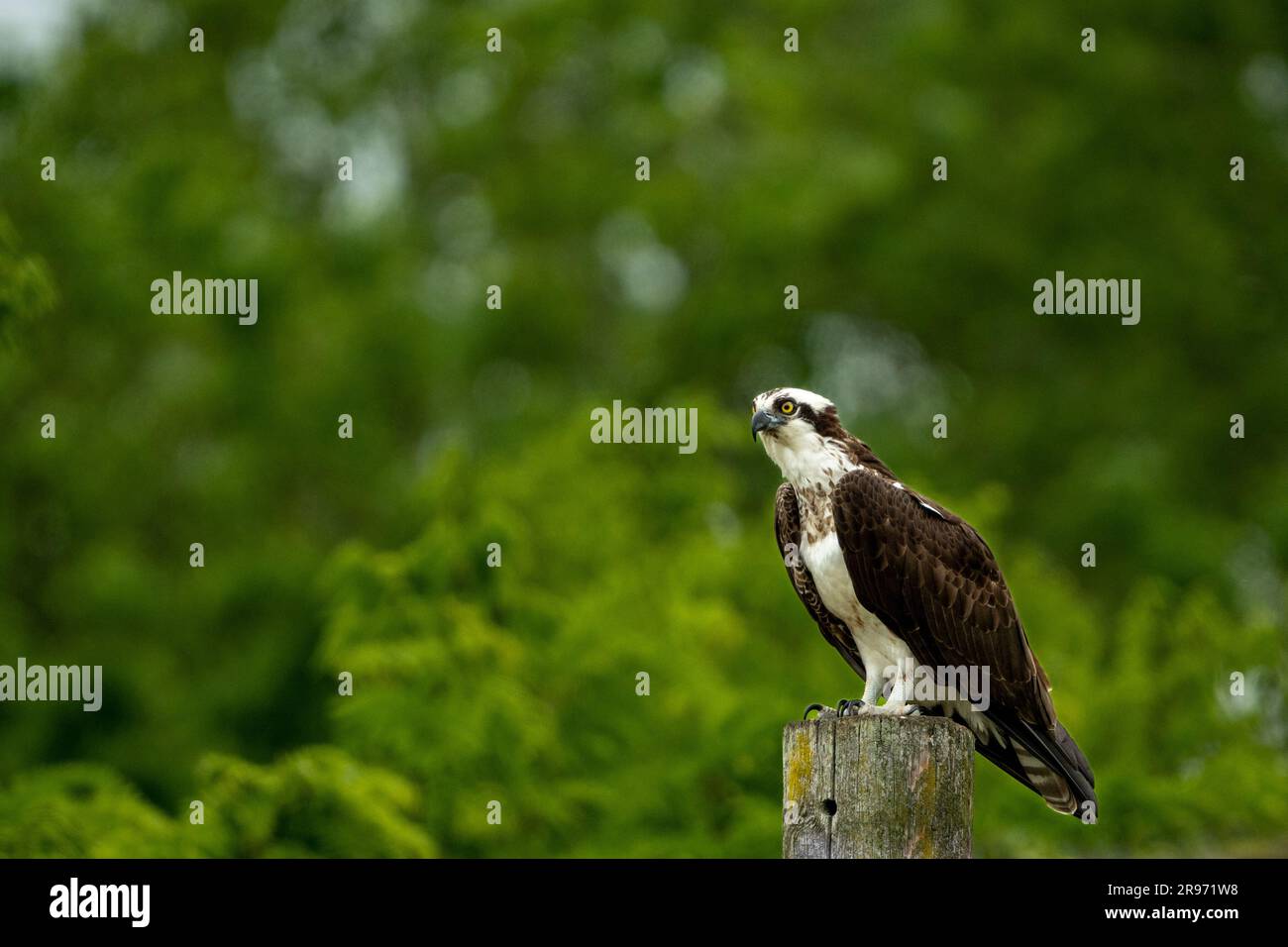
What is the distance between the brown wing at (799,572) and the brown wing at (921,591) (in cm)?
41

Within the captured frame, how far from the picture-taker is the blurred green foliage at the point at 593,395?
47.0 feet

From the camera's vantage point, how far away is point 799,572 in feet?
31.6

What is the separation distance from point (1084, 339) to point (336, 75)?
13.8 metres

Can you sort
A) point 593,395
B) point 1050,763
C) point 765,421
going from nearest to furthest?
point 1050,763, point 765,421, point 593,395

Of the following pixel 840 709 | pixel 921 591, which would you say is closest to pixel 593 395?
pixel 921 591

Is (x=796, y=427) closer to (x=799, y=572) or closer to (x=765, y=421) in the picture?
(x=765, y=421)

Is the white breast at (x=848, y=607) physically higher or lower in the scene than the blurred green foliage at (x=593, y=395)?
lower

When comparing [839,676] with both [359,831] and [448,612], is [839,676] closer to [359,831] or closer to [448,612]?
[448,612]

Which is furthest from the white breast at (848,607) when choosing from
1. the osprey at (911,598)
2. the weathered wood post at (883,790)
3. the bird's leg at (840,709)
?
the weathered wood post at (883,790)

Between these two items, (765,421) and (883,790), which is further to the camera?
(765,421)

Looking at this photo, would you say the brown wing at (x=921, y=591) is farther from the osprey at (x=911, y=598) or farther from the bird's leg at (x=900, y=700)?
the bird's leg at (x=900, y=700)

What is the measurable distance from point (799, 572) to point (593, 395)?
55.5 ft

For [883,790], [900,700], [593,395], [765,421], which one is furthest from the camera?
[593,395]

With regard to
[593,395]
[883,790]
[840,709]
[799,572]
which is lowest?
[883,790]
